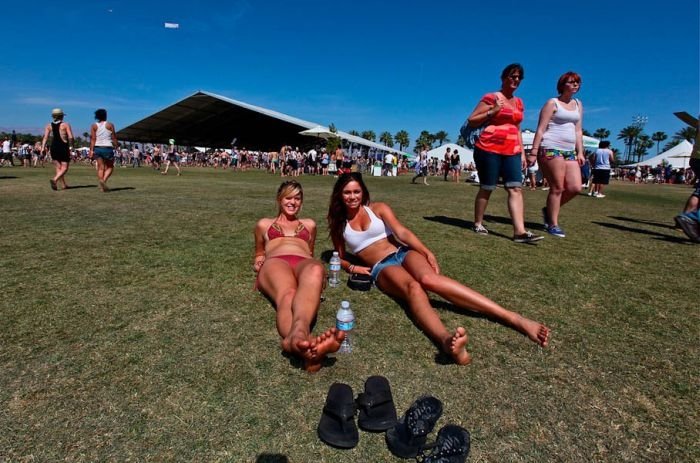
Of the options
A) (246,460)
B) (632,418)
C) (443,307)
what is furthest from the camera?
(443,307)

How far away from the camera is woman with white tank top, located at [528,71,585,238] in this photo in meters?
5.66

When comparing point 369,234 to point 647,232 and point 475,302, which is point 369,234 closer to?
point 475,302

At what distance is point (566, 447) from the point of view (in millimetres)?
1676

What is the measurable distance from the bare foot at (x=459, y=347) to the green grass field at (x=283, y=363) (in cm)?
5

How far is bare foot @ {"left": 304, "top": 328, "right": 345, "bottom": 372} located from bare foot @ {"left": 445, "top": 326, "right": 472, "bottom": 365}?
0.60 m

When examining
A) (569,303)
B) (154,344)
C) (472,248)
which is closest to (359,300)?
(154,344)

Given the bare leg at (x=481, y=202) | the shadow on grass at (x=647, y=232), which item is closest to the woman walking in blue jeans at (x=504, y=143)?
the bare leg at (x=481, y=202)

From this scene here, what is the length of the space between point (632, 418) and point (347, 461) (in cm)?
134

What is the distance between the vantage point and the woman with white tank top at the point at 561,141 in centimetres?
566

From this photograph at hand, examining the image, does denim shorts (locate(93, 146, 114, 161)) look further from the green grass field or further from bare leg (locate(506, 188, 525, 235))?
bare leg (locate(506, 188, 525, 235))

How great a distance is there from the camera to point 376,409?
178cm

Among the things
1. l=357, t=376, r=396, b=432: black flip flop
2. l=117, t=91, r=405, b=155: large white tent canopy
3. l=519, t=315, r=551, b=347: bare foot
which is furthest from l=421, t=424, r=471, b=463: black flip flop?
l=117, t=91, r=405, b=155: large white tent canopy

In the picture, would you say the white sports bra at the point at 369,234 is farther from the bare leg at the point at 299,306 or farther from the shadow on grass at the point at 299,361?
the shadow on grass at the point at 299,361

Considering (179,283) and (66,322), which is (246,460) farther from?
(179,283)
